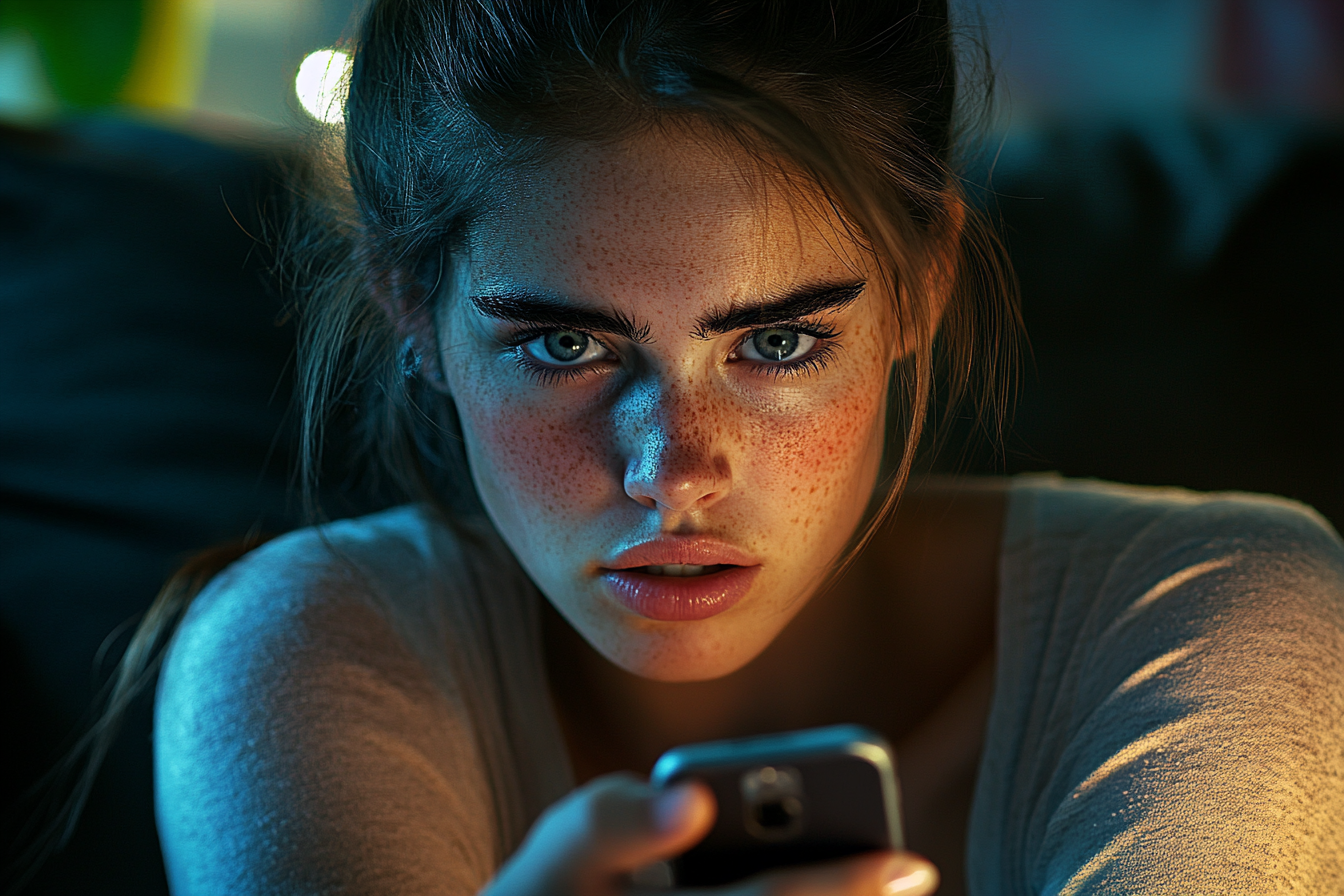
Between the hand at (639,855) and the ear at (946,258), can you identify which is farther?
the ear at (946,258)

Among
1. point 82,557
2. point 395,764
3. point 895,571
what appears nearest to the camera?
point 395,764

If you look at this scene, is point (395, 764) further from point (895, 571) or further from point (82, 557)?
point (82, 557)

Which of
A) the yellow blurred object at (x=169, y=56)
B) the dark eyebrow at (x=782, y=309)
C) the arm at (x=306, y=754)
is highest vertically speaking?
the yellow blurred object at (x=169, y=56)

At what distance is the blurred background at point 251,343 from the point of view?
985mm

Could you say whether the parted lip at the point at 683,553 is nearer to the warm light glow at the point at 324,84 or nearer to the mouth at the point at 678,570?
the mouth at the point at 678,570

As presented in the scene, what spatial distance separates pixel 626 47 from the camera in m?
0.60

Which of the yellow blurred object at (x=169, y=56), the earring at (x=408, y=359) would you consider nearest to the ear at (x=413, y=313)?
the earring at (x=408, y=359)

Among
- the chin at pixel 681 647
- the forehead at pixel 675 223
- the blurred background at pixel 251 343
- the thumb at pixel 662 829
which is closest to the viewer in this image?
the thumb at pixel 662 829

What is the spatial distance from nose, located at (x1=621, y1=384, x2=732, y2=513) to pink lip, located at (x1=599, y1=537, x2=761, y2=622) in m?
0.06

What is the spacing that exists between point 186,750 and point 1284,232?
1.57 meters

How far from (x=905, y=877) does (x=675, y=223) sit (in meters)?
0.35

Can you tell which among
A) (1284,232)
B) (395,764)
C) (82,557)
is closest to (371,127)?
(395,764)

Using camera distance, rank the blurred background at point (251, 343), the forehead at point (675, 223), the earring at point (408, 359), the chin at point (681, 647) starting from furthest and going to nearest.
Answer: the blurred background at point (251, 343) → the earring at point (408, 359) → the chin at point (681, 647) → the forehead at point (675, 223)

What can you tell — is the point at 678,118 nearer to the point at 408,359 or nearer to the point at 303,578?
the point at 408,359
